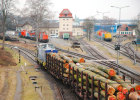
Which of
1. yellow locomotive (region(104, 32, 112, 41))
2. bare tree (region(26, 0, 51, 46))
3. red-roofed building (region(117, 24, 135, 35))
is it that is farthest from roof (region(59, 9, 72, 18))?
bare tree (region(26, 0, 51, 46))

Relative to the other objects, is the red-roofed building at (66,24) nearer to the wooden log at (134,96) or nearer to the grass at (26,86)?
the grass at (26,86)


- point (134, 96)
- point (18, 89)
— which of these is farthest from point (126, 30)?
point (134, 96)

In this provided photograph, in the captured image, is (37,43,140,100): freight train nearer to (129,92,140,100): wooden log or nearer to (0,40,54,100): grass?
(129,92,140,100): wooden log

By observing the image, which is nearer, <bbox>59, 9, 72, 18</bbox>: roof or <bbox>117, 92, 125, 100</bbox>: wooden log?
<bbox>117, 92, 125, 100</bbox>: wooden log

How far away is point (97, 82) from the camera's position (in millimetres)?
10836

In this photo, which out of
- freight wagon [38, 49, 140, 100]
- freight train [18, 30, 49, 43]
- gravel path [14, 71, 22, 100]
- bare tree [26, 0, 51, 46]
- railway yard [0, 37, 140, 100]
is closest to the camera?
freight wagon [38, 49, 140, 100]

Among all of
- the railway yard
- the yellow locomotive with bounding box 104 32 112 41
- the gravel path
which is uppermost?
the yellow locomotive with bounding box 104 32 112 41

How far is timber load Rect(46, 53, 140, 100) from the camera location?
367 inches

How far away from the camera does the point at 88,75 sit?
1191 centimetres

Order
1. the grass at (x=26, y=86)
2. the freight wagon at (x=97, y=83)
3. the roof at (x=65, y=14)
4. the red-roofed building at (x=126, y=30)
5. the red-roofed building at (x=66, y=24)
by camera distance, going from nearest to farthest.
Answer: the freight wagon at (x=97, y=83)
the grass at (x=26, y=86)
the red-roofed building at (x=66, y=24)
the roof at (x=65, y=14)
the red-roofed building at (x=126, y=30)

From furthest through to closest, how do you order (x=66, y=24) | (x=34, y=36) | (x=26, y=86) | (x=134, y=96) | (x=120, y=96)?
(x=66, y=24) < (x=34, y=36) < (x=26, y=86) < (x=120, y=96) < (x=134, y=96)

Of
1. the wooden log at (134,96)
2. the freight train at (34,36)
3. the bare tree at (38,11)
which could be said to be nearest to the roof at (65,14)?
the freight train at (34,36)

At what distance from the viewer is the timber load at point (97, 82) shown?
9.31 metres

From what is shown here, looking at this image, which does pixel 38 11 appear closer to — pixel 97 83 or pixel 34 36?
pixel 34 36
